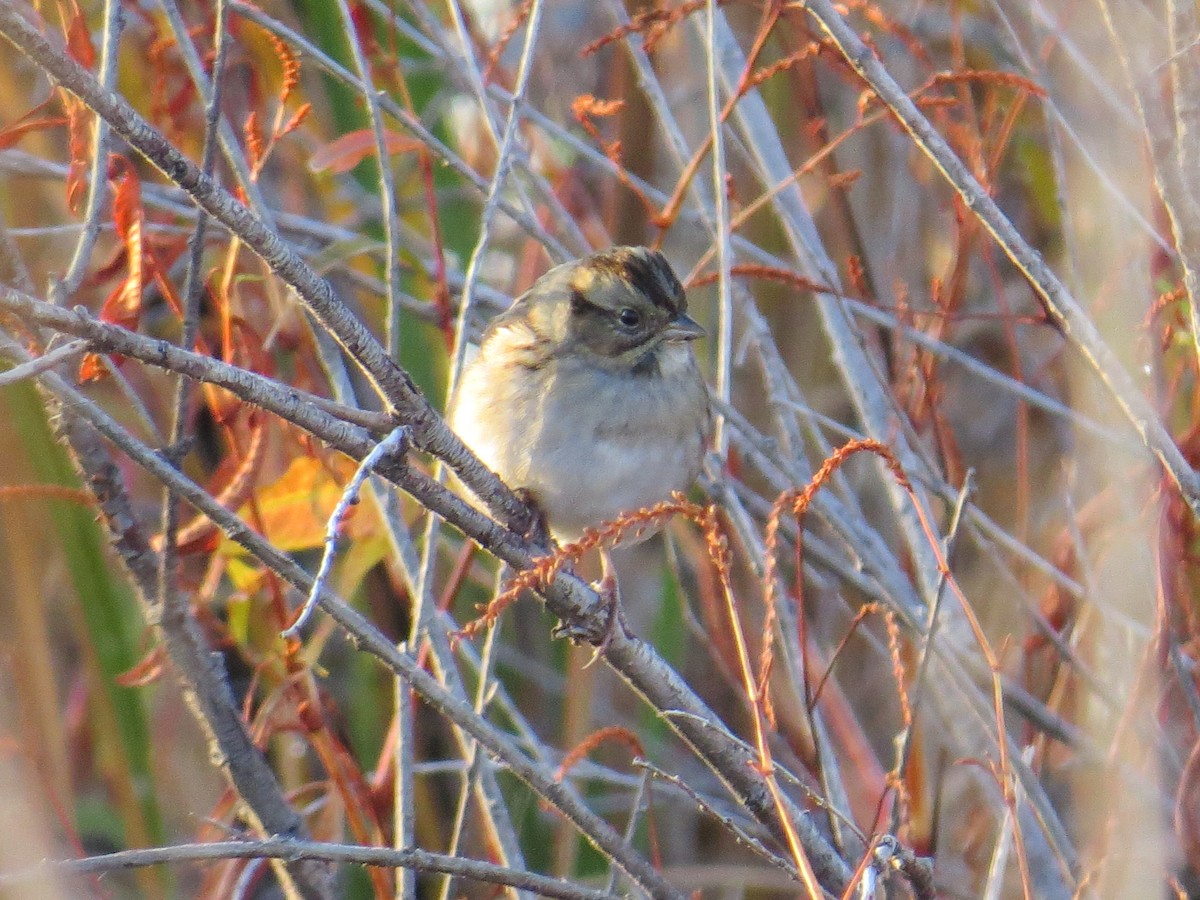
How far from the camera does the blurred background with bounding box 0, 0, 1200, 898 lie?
6.75 ft

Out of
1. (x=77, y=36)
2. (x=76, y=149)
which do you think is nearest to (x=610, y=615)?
(x=76, y=149)

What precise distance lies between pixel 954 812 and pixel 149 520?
2.16 metres

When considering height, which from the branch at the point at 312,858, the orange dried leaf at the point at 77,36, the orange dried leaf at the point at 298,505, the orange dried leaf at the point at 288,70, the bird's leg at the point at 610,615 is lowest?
the branch at the point at 312,858

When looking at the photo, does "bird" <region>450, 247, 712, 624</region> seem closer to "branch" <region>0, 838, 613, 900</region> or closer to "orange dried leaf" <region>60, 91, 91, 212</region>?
"orange dried leaf" <region>60, 91, 91, 212</region>

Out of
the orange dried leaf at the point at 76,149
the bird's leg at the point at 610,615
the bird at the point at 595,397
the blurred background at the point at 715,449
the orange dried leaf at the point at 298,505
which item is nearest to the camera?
the orange dried leaf at the point at 76,149

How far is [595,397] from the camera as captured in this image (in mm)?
2672

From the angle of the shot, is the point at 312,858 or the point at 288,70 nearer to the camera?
the point at 312,858

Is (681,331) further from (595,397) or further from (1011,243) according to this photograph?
(1011,243)

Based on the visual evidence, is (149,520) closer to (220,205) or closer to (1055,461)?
(1055,461)

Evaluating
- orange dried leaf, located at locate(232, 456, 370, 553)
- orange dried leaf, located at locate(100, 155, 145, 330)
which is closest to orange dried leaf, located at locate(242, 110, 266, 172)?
orange dried leaf, located at locate(100, 155, 145, 330)

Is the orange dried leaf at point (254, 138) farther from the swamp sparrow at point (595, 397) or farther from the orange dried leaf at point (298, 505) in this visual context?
the swamp sparrow at point (595, 397)

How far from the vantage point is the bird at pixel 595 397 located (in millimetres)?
2652

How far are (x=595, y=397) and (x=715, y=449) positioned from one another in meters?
0.25

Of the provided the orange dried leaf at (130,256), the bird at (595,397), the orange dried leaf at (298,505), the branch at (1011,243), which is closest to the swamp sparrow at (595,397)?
the bird at (595,397)
